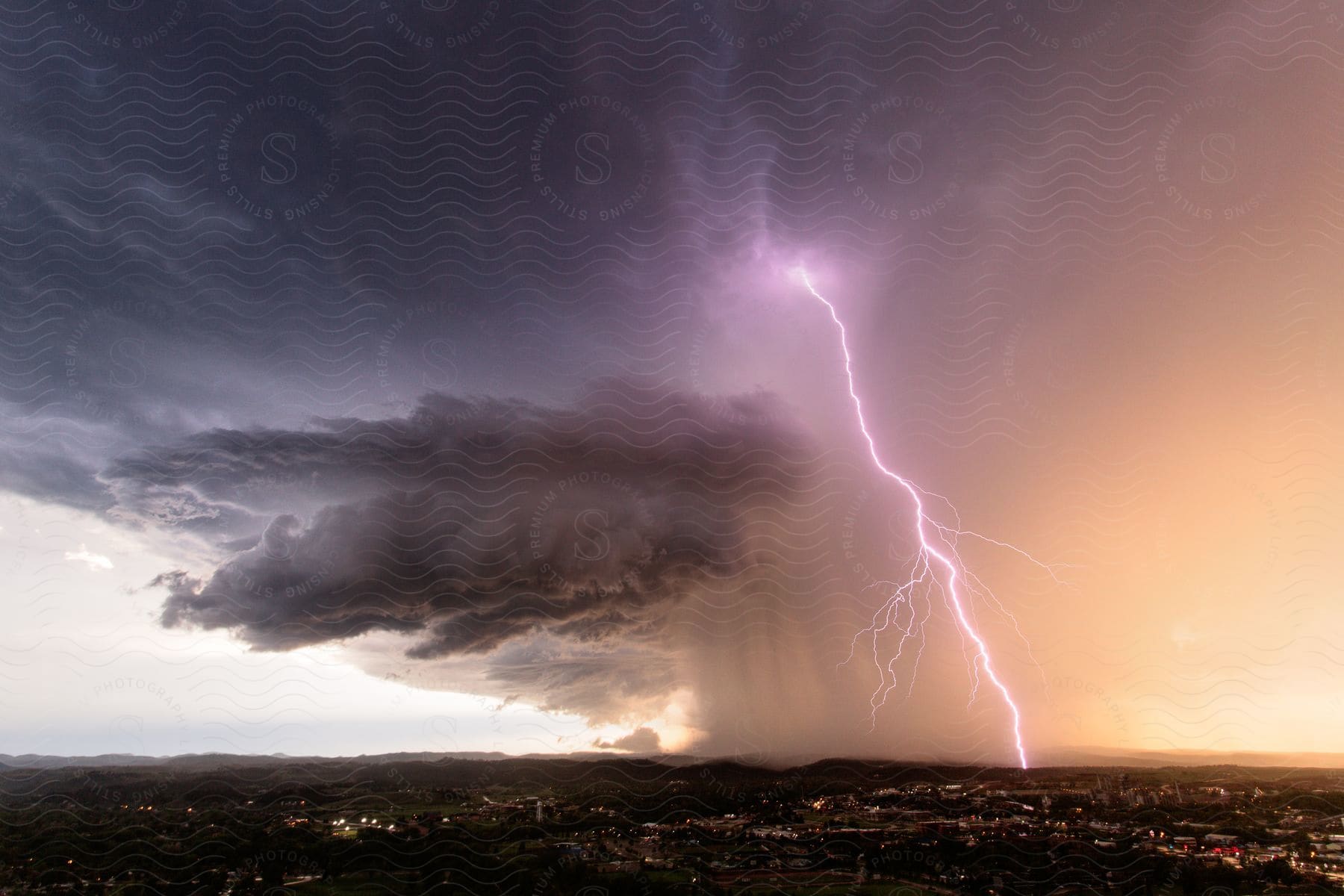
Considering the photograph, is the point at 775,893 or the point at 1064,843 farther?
the point at 1064,843

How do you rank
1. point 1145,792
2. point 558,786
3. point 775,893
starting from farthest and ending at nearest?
point 1145,792
point 558,786
point 775,893

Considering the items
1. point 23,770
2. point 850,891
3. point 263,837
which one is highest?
point 23,770

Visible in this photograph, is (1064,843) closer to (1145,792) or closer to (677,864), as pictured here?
(1145,792)

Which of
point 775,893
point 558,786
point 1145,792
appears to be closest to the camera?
point 775,893

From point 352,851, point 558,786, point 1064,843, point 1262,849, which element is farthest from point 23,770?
point 1262,849

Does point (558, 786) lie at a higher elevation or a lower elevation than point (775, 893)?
higher

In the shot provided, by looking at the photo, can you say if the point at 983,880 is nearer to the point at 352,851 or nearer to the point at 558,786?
the point at 558,786
